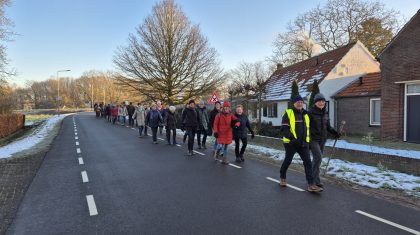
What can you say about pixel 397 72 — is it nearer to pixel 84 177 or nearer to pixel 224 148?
pixel 224 148

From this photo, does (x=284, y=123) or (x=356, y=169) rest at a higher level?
(x=284, y=123)

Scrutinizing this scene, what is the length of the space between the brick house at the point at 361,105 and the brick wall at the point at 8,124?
21.8m

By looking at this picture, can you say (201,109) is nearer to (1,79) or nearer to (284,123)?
(284,123)

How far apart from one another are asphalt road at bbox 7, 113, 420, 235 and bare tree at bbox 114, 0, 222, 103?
84.1 ft

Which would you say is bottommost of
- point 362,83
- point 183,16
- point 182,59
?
point 362,83

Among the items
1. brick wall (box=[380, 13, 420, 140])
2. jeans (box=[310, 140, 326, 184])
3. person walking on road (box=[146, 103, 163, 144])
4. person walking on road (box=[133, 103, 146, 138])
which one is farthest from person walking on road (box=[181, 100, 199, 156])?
brick wall (box=[380, 13, 420, 140])

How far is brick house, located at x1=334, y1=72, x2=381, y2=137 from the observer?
18.4 metres

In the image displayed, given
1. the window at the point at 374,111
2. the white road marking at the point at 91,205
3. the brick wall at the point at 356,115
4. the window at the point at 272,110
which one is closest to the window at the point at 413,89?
the window at the point at 374,111

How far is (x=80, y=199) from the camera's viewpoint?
660 centimetres

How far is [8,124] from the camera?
26.4 metres

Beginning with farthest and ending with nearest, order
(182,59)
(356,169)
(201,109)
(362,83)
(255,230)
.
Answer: (182,59) → (362,83) → (201,109) → (356,169) → (255,230)

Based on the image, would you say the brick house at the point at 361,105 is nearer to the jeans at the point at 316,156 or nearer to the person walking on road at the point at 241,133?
the person walking on road at the point at 241,133

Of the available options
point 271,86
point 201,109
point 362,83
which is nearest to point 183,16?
point 271,86

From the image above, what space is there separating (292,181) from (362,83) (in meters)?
14.8
